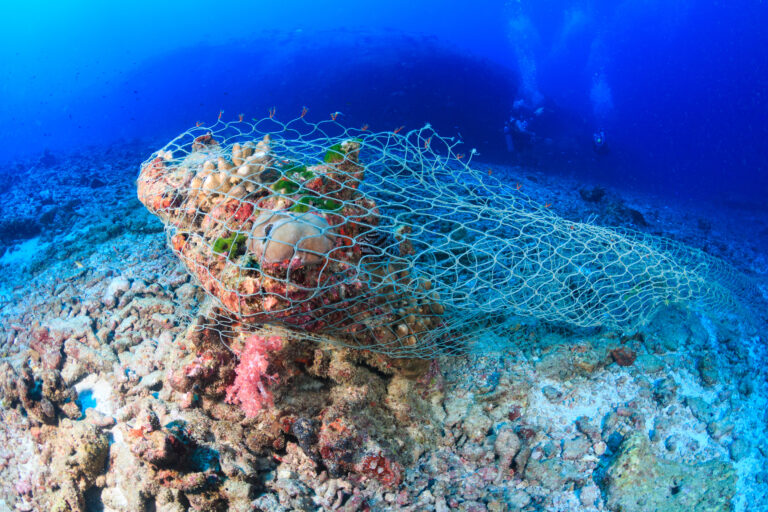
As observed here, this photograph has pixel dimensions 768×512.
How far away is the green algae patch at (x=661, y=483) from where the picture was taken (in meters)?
2.60

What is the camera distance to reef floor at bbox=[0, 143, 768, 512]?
261cm

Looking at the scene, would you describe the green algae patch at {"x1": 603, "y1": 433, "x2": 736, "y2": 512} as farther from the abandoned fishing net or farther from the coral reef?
the coral reef

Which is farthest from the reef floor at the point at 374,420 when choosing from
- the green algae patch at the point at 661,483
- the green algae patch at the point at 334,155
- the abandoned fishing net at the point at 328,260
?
the green algae patch at the point at 334,155

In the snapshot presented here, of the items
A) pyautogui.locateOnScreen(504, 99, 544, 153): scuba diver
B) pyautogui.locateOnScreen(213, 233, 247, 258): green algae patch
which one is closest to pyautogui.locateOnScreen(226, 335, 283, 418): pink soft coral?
pyautogui.locateOnScreen(213, 233, 247, 258): green algae patch

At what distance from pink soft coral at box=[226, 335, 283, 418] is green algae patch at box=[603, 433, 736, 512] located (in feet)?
9.13

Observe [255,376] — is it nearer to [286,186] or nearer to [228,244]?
[228,244]

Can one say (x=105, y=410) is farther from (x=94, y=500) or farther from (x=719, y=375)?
(x=719, y=375)

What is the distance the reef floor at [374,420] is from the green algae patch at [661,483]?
12 mm

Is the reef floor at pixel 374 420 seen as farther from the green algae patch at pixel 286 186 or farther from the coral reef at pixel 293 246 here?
the green algae patch at pixel 286 186

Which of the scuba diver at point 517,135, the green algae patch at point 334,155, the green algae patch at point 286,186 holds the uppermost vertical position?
the green algae patch at point 334,155

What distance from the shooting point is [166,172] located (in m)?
3.84

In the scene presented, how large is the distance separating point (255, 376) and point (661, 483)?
3315 mm

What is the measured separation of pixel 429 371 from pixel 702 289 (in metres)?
3.76

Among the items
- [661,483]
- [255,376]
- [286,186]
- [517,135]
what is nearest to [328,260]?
[286,186]
